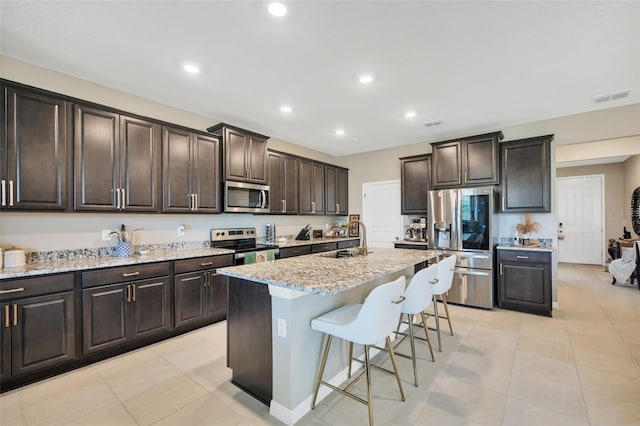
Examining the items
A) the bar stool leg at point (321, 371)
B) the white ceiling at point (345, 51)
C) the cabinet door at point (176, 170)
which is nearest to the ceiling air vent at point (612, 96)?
the white ceiling at point (345, 51)

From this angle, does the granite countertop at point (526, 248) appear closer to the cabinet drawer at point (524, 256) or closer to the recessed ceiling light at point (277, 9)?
the cabinet drawer at point (524, 256)

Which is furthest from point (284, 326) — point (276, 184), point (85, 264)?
point (276, 184)

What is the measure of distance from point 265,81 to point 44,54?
1966 mm

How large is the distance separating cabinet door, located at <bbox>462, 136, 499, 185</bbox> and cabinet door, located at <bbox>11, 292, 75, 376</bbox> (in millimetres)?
5140

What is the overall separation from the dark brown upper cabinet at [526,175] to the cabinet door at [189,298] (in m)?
4.44

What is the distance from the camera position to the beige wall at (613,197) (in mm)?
6715

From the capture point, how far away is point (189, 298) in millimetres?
3184

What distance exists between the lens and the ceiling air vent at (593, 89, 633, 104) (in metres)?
3.24

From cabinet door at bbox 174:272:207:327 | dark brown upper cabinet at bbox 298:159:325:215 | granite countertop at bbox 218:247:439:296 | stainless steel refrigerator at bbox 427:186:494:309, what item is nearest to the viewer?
granite countertop at bbox 218:247:439:296

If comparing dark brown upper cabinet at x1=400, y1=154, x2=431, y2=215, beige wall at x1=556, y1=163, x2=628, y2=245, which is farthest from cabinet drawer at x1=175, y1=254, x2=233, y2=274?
beige wall at x1=556, y1=163, x2=628, y2=245

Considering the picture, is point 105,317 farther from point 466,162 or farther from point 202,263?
point 466,162

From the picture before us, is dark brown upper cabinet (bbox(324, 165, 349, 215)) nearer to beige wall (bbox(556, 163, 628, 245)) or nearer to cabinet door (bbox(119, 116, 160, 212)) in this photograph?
cabinet door (bbox(119, 116, 160, 212))

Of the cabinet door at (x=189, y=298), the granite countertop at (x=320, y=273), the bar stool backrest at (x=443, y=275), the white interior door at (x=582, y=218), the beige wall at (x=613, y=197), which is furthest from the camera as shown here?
the white interior door at (x=582, y=218)

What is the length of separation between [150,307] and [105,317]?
0.38 metres
